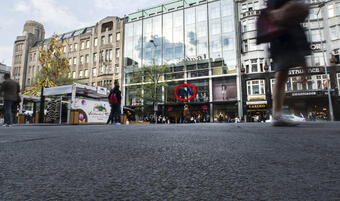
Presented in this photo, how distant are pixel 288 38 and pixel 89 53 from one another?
46.2 metres

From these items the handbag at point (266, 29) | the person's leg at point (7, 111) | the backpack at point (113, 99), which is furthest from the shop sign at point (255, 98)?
the handbag at point (266, 29)

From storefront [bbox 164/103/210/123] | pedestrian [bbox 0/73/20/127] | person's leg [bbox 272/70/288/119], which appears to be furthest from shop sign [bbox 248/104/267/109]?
person's leg [bbox 272/70/288/119]

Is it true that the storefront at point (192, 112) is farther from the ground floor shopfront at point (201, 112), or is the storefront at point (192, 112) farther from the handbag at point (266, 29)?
the handbag at point (266, 29)

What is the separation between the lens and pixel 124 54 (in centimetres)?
4072

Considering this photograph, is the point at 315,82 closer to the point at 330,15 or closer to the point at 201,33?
the point at 330,15

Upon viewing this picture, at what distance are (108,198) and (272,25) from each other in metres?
3.07

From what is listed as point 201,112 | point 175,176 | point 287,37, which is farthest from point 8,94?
point 201,112

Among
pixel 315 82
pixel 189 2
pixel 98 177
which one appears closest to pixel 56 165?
pixel 98 177

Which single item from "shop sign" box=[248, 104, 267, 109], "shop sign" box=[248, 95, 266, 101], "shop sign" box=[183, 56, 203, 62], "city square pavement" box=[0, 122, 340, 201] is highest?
"shop sign" box=[183, 56, 203, 62]

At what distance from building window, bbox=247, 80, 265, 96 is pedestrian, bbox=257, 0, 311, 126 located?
28.6 m

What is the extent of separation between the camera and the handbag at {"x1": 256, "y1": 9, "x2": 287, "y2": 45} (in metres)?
2.89

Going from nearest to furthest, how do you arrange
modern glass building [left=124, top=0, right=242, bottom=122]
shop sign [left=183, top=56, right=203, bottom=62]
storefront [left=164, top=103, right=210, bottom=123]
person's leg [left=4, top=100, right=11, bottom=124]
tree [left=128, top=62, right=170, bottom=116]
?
person's leg [left=4, top=100, right=11, bottom=124], tree [left=128, top=62, right=170, bottom=116], modern glass building [left=124, top=0, right=242, bottom=122], storefront [left=164, top=103, right=210, bottom=123], shop sign [left=183, top=56, right=203, bottom=62]

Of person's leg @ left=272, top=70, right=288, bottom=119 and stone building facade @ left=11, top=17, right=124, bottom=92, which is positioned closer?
person's leg @ left=272, top=70, right=288, bottom=119

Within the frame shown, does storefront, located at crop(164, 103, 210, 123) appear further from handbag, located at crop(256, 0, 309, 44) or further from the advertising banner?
handbag, located at crop(256, 0, 309, 44)
